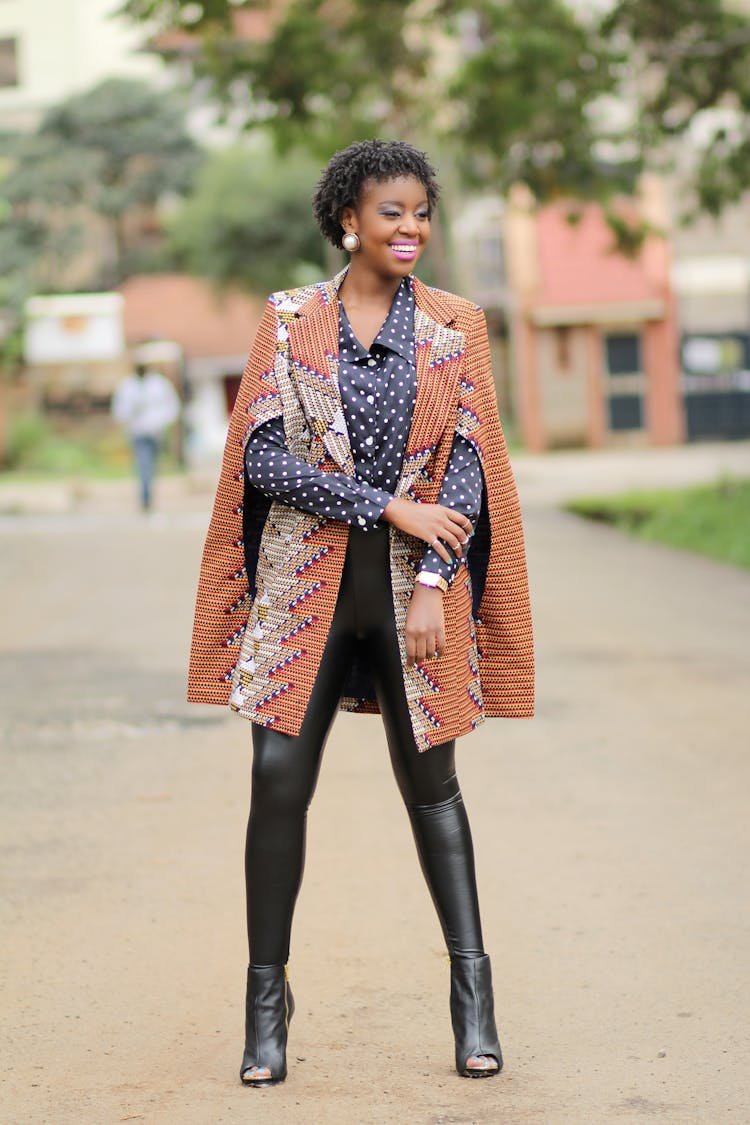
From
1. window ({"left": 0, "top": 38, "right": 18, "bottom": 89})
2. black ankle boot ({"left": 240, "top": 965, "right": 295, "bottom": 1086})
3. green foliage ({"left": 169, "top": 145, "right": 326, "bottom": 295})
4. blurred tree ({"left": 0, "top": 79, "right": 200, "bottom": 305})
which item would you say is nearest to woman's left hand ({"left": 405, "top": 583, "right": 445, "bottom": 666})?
black ankle boot ({"left": 240, "top": 965, "right": 295, "bottom": 1086})

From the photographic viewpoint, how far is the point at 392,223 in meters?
3.43

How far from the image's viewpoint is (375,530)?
3.43 metres

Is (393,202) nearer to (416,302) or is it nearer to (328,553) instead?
(416,302)

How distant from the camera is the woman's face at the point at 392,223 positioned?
3.43 meters

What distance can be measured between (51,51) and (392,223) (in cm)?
5527

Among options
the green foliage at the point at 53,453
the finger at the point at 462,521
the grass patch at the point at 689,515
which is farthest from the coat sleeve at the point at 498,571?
the green foliage at the point at 53,453

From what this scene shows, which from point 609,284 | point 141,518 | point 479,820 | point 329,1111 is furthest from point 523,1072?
point 609,284

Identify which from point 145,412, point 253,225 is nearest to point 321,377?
point 145,412

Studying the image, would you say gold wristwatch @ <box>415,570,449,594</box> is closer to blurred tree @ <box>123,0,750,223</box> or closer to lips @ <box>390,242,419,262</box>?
lips @ <box>390,242,419,262</box>

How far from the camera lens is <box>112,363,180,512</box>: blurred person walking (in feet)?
63.3

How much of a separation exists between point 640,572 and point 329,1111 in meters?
9.71

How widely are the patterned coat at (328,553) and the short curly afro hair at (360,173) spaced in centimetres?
14

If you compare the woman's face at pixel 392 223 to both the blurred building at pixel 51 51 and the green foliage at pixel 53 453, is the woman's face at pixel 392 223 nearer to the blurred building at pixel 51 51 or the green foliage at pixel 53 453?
the green foliage at pixel 53 453

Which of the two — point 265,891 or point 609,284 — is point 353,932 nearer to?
point 265,891
